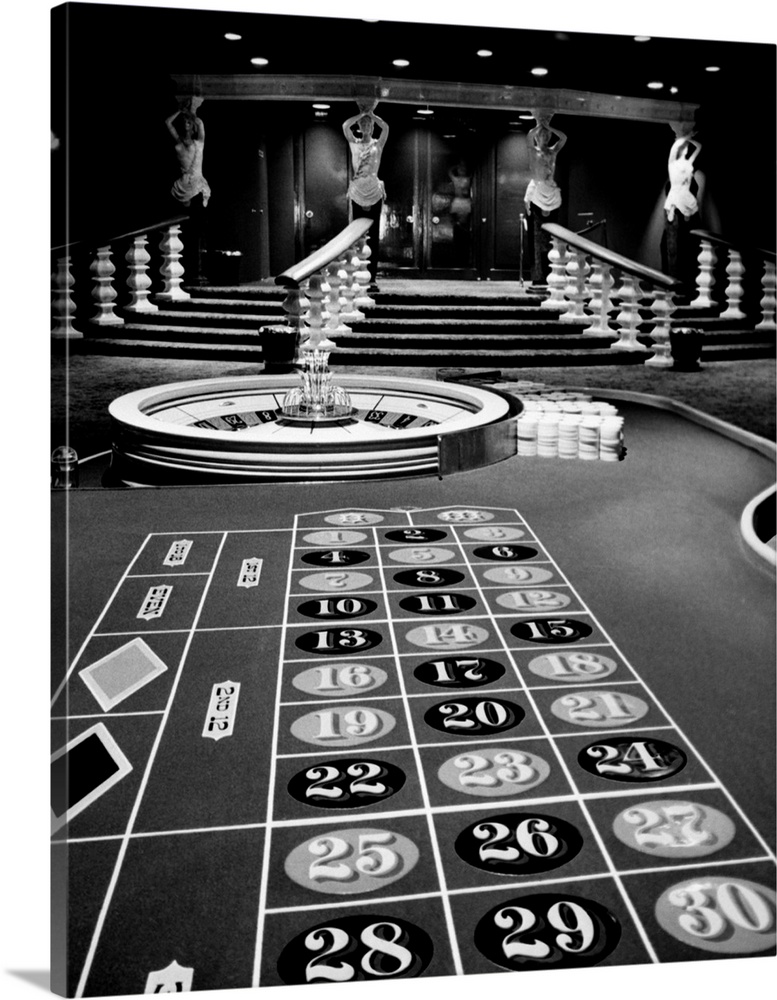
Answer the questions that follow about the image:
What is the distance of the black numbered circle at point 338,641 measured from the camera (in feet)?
7.77

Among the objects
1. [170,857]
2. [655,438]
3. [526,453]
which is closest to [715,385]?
[655,438]

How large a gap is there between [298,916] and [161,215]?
4.83ft

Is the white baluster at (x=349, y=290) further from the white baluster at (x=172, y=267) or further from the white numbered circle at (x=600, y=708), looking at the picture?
the white numbered circle at (x=600, y=708)

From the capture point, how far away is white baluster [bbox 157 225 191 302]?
2.36m

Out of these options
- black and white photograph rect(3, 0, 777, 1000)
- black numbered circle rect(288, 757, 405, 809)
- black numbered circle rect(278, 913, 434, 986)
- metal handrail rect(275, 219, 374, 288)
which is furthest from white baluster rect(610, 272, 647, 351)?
black numbered circle rect(278, 913, 434, 986)

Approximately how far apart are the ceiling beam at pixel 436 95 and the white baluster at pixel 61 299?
1.93 feet

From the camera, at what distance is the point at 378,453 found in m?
→ 2.82

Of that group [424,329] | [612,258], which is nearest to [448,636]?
[424,329]

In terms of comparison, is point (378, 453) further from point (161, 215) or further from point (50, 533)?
point (50, 533)

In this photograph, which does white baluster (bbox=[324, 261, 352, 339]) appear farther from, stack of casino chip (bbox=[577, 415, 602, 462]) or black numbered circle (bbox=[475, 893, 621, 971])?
black numbered circle (bbox=[475, 893, 621, 971])

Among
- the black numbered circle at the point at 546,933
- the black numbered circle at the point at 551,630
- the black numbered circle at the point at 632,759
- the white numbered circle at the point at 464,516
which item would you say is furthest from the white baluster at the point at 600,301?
the black numbered circle at the point at 546,933

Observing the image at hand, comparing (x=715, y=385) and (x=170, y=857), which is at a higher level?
(x=715, y=385)

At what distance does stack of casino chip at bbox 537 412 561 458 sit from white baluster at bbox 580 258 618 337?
31cm

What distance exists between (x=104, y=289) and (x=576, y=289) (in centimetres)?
120
